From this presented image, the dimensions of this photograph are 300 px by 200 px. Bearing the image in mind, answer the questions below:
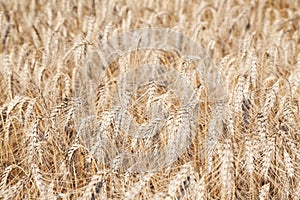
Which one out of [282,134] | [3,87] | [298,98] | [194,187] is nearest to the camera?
[194,187]

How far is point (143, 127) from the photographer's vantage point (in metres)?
2.29

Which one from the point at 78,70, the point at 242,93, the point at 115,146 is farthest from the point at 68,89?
the point at 242,93

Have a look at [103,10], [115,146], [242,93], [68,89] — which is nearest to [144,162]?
[115,146]

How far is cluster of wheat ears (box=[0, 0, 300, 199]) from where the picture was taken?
2023 millimetres

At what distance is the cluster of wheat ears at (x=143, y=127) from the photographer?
2.02m

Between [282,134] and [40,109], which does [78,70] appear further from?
[282,134]

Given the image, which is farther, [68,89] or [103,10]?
[103,10]

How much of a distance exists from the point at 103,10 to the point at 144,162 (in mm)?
2135

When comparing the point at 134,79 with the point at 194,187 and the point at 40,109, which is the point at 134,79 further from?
the point at 194,187

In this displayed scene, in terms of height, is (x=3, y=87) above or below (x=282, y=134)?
above

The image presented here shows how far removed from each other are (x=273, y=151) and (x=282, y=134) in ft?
0.56

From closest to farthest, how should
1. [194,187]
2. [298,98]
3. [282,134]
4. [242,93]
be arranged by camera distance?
[194,187], [282,134], [242,93], [298,98]

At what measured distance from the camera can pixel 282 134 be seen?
86.5 inches

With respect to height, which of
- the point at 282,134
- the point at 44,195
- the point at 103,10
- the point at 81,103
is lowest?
the point at 44,195
